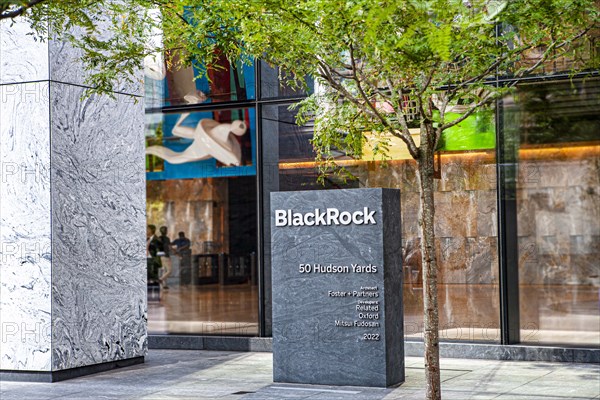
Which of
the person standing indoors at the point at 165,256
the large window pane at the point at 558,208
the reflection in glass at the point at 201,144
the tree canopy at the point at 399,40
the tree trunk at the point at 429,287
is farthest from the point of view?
the person standing indoors at the point at 165,256

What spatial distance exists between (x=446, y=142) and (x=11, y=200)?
22.7ft

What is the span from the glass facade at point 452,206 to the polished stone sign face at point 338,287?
10.3 feet

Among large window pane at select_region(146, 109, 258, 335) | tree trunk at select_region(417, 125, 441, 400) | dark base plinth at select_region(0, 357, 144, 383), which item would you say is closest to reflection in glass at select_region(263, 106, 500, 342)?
large window pane at select_region(146, 109, 258, 335)

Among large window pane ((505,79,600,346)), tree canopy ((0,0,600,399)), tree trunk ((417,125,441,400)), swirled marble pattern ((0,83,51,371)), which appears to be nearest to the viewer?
tree canopy ((0,0,600,399))

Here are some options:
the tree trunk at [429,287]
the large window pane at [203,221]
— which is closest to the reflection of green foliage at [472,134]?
the large window pane at [203,221]

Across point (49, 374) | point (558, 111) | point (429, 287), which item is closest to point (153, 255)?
point (49, 374)

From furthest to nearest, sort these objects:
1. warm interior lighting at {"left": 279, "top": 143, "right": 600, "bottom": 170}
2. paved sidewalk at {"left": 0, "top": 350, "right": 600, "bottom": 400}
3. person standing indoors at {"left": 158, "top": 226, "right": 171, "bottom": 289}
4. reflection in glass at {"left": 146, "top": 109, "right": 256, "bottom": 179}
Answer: person standing indoors at {"left": 158, "top": 226, "right": 171, "bottom": 289}, reflection in glass at {"left": 146, "top": 109, "right": 256, "bottom": 179}, warm interior lighting at {"left": 279, "top": 143, "right": 600, "bottom": 170}, paved sidewalk at {"left": 0, "top": 350, "right": 600, "bottom": 400}

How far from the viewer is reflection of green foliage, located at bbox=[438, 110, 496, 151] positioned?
631 inches

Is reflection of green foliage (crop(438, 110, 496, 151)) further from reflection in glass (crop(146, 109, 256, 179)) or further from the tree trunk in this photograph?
the tree trunk

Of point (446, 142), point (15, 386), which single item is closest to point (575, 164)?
point (446, 142)

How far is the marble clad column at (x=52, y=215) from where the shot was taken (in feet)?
45.9

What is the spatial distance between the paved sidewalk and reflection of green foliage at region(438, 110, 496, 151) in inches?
136

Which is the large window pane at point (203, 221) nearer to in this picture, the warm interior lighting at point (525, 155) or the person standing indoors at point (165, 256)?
the person standing indoors at point (165, 256)

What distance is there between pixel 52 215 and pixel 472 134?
675 cm
